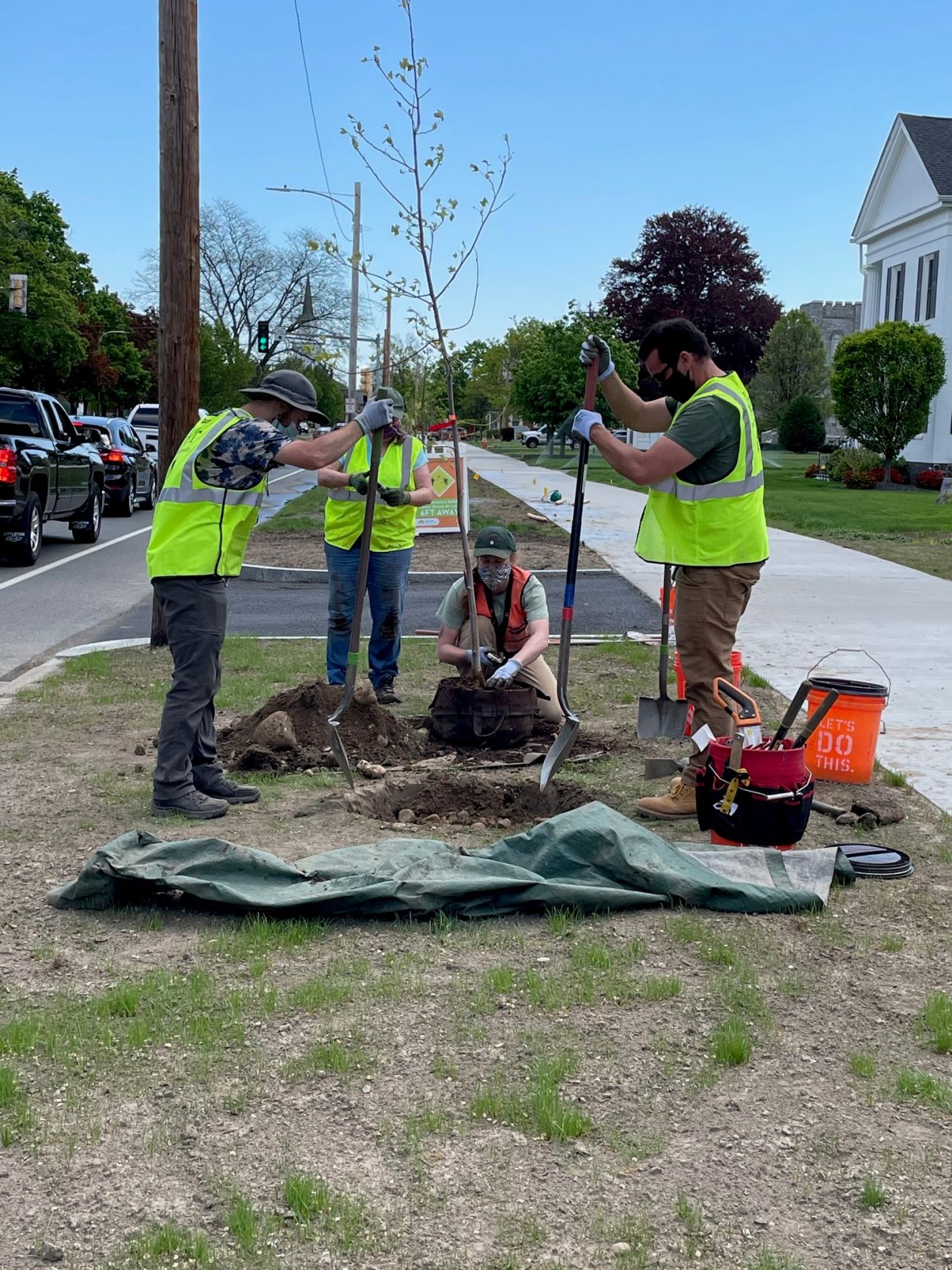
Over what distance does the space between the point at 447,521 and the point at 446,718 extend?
13141mm

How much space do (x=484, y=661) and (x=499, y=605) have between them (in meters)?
0.33

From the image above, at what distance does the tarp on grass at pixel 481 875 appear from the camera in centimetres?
451

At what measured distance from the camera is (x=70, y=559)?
1734 centimetres

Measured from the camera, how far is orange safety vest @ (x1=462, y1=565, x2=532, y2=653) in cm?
726

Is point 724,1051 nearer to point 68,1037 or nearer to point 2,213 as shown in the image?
point 68,1037

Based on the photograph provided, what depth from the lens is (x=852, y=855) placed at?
204 inches

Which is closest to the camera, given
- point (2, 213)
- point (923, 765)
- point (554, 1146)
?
point (554, 1146)

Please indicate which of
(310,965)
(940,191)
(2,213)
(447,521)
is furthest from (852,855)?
(2,213)

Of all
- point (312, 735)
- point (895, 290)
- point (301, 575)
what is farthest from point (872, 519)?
point (895, 290)

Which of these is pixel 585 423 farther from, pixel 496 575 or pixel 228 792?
pixel 228 792

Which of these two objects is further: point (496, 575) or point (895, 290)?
point (895, 290)

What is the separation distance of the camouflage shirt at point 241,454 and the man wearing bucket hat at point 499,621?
1.78 meters

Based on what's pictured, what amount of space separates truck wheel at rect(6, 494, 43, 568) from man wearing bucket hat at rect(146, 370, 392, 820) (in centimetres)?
1090

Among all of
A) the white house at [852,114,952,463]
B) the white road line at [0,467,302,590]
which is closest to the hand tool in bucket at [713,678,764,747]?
the white road line at [0,467,302,590]
